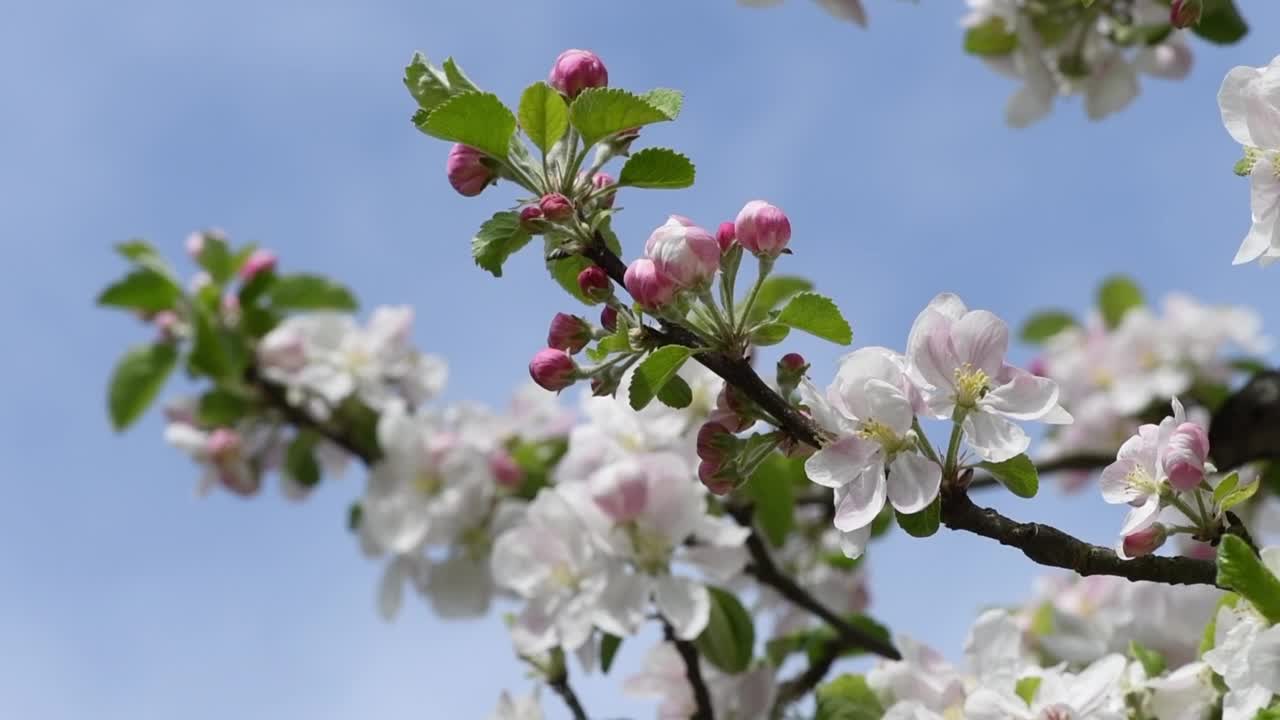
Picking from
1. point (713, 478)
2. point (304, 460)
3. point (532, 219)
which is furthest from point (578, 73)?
point (304, 460)

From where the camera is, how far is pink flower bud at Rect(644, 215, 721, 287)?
1244 millimetres

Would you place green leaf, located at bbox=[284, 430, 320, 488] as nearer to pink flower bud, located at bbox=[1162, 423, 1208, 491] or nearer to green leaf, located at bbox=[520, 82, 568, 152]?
green leaf, located at bbox=[520, 82, 568, 152]

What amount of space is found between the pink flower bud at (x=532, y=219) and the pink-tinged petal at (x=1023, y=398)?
0.46m

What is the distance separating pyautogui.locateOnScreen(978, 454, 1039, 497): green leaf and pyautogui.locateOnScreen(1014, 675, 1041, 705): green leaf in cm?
42

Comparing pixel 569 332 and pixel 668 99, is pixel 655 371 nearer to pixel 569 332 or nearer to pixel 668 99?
pixel 569 332

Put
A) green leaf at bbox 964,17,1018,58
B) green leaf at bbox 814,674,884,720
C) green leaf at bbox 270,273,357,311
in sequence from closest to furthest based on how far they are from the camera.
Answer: green leaf at bbox 814,674,884,720
green leaf at bbox 964,17,1018,58
green leaf at bbox 270,273,357,311

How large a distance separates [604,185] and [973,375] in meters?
0.41

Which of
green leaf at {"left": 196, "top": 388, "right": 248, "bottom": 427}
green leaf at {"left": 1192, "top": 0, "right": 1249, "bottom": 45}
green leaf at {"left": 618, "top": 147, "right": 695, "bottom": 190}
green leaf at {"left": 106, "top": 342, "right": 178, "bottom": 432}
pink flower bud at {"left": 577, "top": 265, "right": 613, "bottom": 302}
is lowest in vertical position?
pink flower bud at {"left": 577, "top": 265, "right": 613, "bottom": 302}

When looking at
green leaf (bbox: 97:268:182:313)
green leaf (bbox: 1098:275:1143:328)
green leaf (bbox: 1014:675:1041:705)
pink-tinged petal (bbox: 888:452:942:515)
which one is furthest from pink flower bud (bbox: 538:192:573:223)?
green leaf (bbox: 1098:275:1143:328)

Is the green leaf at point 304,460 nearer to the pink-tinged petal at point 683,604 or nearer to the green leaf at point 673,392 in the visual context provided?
the pink-tinged petal at point 683,604

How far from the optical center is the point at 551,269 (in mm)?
1373

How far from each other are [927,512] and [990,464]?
0.10m

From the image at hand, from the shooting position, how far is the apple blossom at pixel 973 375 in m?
1.31

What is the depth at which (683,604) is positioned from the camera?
84.3 inches
